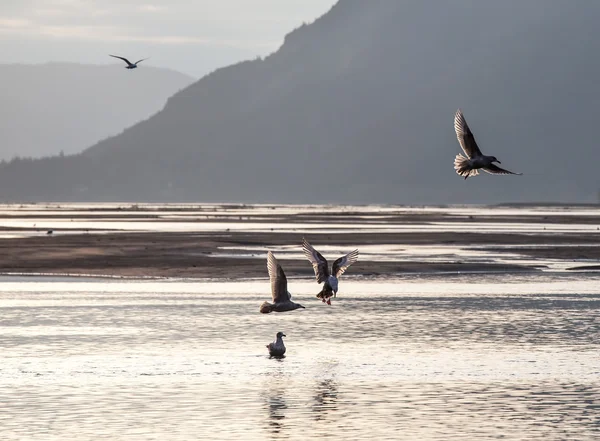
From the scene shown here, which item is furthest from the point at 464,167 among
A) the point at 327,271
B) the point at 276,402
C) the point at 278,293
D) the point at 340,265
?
the point at 278,293

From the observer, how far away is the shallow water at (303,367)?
2550 centimetres

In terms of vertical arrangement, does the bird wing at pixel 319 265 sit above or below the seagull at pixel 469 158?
below

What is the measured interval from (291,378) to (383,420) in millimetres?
5172

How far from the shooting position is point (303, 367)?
3231 centimetres

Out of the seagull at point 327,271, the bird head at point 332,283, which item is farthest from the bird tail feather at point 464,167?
the bird head at point 332,283

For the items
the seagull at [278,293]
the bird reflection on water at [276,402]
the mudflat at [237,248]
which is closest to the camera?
the bird reflection on water at [276,402]

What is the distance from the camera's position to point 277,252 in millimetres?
77125

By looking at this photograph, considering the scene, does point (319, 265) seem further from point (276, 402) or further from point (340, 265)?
point (276, 402)

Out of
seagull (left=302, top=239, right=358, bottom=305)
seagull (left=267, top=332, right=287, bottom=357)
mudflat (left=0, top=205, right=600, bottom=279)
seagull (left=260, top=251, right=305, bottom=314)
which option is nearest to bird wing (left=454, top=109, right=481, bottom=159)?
seagull (left=302, top=239, right=358, bottom=305)

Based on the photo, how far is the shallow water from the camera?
25.5 metres

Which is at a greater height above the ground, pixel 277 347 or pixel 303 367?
pixel 277 347

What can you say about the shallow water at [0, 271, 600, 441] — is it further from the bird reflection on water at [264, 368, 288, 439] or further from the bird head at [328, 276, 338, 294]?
the bird head at [328, 276, 338, 294]

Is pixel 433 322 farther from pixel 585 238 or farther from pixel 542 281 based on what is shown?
pixel 585 238

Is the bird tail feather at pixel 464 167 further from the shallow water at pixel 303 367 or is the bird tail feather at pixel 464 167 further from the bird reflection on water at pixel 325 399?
the bird reflection on water at pixel 325 399
